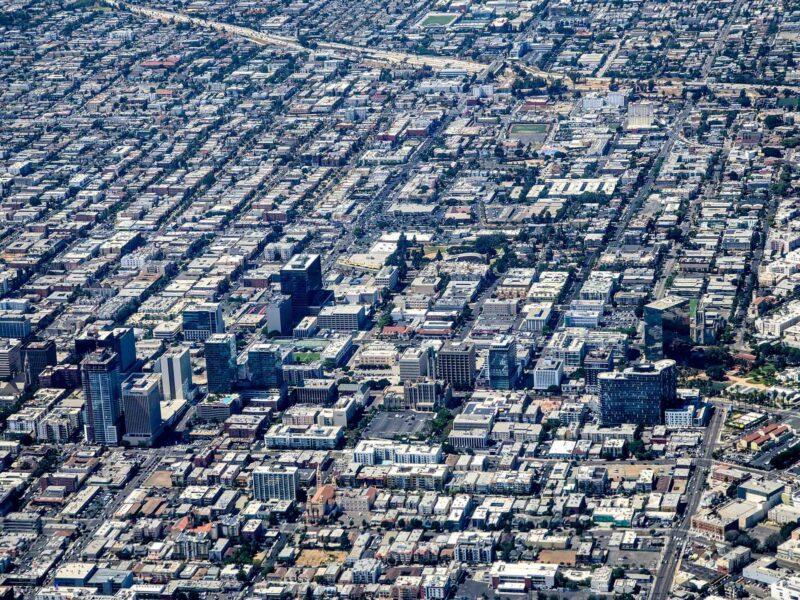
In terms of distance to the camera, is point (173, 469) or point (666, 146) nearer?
point (173, 469)

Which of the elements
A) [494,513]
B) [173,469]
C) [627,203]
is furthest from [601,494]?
[627,203]

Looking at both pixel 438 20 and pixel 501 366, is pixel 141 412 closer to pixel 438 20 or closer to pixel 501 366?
pixel 501 366

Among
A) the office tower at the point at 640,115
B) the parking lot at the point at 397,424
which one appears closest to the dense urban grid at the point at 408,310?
the parking lot at the point at 397,424

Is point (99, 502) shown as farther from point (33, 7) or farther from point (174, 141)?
point (33, 7)

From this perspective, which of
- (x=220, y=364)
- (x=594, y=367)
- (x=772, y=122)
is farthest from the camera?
(x=772, y=122)

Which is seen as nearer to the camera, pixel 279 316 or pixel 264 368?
pixel 264 368

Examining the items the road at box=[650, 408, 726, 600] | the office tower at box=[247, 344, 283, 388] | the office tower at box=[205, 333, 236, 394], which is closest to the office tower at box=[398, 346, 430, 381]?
the office tower at box=[247, 344, 283, 388]

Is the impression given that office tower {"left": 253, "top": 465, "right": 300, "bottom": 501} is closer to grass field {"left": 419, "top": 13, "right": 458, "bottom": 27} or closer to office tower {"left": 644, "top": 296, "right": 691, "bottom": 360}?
office tower {"left": 644, "top": 296, "right": 691, "bottom": 360}

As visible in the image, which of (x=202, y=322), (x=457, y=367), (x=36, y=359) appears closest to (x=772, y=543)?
(x=457, y=367)
